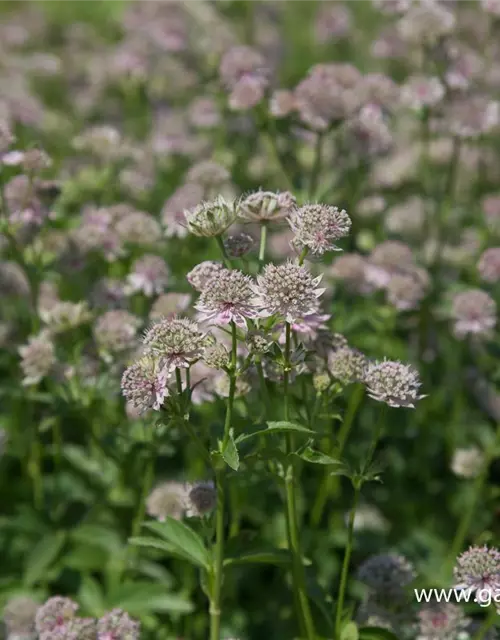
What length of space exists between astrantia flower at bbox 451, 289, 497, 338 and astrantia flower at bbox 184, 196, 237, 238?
1311 millimetres

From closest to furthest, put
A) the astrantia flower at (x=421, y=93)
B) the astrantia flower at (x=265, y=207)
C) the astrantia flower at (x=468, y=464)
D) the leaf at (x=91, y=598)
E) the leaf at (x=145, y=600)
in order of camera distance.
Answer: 1. the astrantia flower at (x=265, y=207)
2. the leaf at (x=145, y=600)
3. the leaf at (x=91, y=598)
4. the astrantia flower at (x=468, y=464)
5. the astrantia flower at (x=421, y=93)

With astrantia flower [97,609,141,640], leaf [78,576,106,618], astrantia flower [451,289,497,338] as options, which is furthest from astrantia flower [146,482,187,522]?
astrantia flower [451,289,497,338]

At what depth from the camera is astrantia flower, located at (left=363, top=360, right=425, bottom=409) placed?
6.74 ft

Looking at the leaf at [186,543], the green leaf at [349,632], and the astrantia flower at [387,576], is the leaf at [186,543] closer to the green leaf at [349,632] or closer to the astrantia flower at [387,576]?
the green leaf at [349,632]

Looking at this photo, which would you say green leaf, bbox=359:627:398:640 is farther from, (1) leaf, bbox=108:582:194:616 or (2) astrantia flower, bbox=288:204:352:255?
(2) astrantia flower, bbox=288:204:352:255

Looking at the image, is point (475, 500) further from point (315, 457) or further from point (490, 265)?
point (315, 457)

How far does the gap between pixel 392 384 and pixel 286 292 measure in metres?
0.34

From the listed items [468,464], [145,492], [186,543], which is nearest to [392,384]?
[186,543]

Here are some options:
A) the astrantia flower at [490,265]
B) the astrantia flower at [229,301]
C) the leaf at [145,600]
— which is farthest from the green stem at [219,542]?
the astrantia flower at [490,265]

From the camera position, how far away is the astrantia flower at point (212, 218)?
2045 millimetres

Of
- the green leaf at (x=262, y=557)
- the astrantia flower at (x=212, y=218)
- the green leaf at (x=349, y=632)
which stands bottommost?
the green leaf at (x=349, y=632)

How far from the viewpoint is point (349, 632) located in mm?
2221

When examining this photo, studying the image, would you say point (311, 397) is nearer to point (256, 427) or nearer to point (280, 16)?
point (256, 427)

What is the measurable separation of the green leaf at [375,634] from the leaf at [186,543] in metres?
0.44
